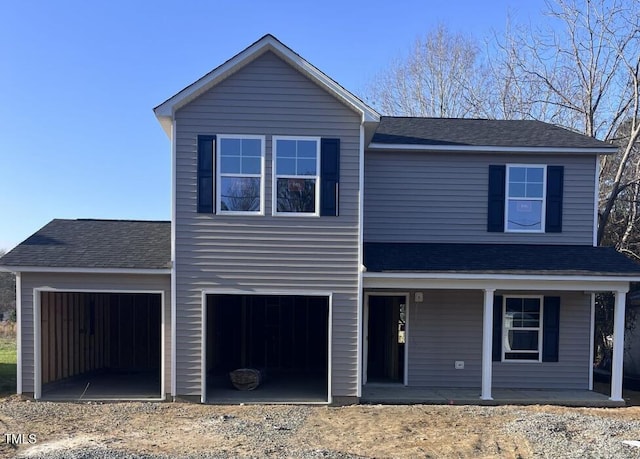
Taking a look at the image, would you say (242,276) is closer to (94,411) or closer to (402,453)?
(94,411)

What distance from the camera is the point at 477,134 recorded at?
441 inches

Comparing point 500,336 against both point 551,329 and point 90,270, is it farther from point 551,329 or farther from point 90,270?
point 90,270

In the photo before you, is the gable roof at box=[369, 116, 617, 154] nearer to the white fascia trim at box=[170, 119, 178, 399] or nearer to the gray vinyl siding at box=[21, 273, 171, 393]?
the white fascia trim at box=[170, 119, 178, 399]

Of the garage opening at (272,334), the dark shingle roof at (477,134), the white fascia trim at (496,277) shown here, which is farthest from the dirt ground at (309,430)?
the dark shingle roof at (477,134)

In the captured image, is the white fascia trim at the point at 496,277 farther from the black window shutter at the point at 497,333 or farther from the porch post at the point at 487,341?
the black window shutter at the point at 497,333

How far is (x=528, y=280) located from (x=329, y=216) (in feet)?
13.3

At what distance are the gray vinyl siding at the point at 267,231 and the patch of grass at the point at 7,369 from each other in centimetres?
420

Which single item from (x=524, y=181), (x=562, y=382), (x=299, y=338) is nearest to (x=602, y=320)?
(x=562, y=382)

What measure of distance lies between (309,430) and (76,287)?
5.21 metres

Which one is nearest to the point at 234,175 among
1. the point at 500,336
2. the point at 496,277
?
the point at 496,277

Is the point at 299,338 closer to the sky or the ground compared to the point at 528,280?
closer to the ground

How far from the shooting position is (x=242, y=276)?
9.07 metres

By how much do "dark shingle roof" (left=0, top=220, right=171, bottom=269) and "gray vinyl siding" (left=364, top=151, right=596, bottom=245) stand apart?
15.2 ft

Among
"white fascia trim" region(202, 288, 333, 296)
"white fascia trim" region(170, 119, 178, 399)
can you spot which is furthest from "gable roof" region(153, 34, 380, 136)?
"white fascia trim" region(202, 288, 333, 296)
